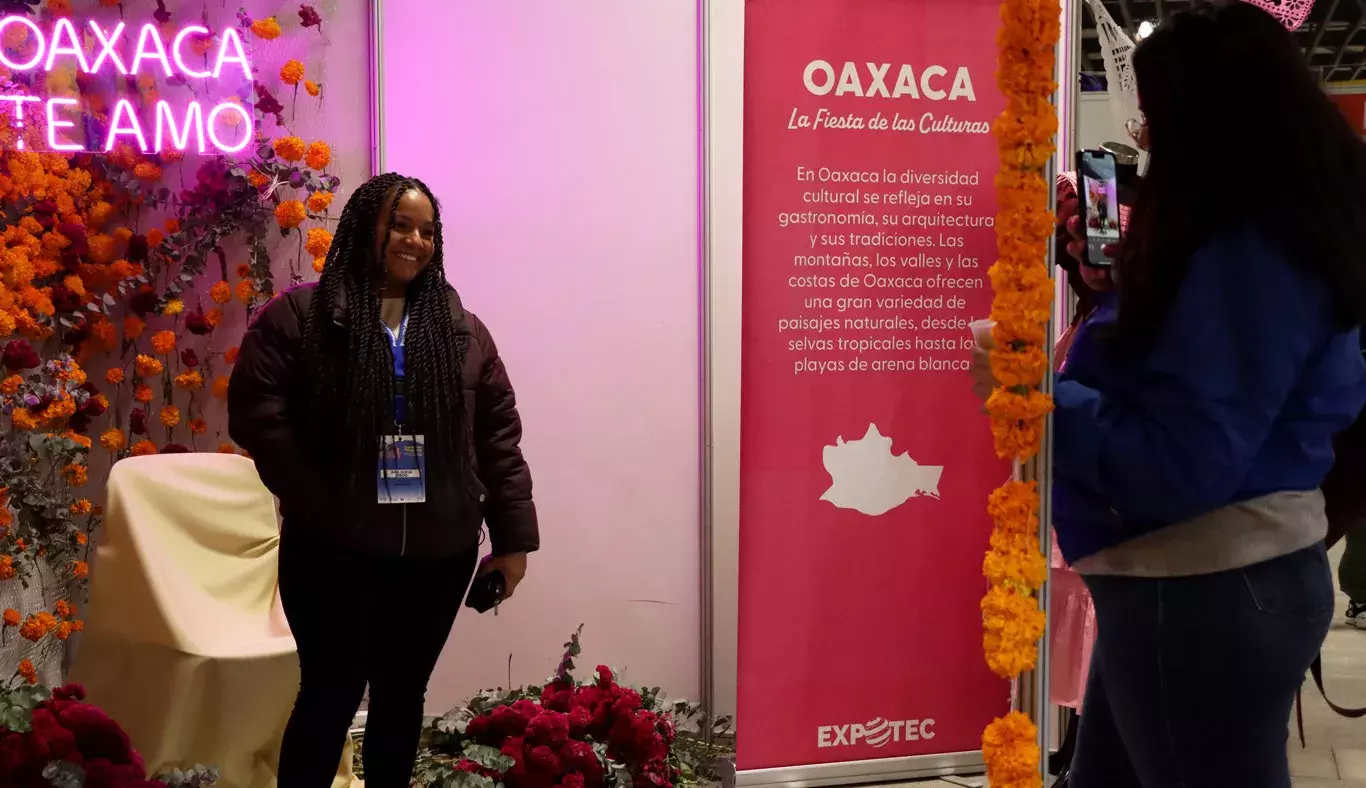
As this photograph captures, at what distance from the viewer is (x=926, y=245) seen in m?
2.54

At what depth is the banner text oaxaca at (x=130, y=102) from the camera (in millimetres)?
2867

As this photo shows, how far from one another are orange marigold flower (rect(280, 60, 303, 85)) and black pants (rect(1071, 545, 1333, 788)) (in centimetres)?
257

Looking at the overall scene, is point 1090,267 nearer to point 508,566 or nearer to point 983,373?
point 983,373

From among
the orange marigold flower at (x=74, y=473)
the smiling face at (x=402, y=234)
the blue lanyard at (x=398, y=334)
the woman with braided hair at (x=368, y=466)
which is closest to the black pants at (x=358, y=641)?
the woman with braided hair at (x=368, y=466)

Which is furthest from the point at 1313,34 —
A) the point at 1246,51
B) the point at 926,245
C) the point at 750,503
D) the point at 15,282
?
the point at 15,282

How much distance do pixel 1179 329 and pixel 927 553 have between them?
5.06ft

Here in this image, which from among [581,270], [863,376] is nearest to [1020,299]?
[863,376]

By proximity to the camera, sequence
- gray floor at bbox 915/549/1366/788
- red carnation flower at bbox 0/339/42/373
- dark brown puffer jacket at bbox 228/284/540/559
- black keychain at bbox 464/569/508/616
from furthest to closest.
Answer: gray floor at bbox 915/549/1366/788 → red carnation flower at bbox 0/339/42/373 → black keychain at bbox 464/569/508/616 → dark brown puffer jacket at bbox 228/284/540/559

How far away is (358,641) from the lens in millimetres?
2084

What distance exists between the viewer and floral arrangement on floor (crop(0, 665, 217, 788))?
2062 millimetres

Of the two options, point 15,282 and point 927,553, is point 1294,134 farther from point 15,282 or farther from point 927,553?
point 15,282

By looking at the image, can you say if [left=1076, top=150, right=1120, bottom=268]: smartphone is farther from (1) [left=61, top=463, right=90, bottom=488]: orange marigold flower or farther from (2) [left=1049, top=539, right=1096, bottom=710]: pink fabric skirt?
(1) [left=61, top=463, right=90, bottom=488]: orange marigold flower

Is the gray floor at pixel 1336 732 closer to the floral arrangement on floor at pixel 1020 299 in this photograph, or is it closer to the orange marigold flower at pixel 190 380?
the floral arrangement on floor at pixel 1020 299

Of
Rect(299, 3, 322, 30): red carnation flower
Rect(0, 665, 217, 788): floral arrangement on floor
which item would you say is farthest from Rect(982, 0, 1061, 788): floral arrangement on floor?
Rect(299, 3, 322, 30): red carnation flower
